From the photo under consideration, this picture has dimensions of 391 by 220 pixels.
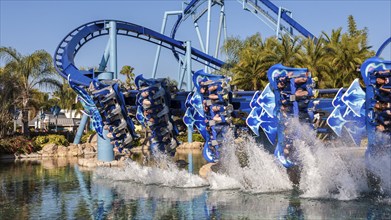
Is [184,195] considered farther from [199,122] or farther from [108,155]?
[108,155]

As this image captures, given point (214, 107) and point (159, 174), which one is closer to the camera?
point (214, 107)

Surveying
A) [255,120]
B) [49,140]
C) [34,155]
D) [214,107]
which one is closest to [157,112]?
[214,107]

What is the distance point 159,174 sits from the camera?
15.2 meters

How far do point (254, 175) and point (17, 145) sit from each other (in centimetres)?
1830

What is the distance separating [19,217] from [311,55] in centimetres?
2069

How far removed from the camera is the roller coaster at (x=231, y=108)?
1164cm

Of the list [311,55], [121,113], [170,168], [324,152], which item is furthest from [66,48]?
[324,152]

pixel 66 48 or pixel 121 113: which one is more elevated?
pixel 66 48

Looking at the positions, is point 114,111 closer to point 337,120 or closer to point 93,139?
point 337,120

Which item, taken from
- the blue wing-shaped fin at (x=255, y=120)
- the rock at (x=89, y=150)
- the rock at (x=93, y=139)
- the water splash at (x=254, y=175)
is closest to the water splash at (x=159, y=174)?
the water splash at (x=254, y=175)

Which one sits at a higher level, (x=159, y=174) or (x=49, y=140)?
(x=49, y=140)

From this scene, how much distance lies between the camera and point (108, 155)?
21422 mm

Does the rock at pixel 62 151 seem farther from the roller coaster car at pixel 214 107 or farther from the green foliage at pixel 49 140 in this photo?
the roller coaster car at pixel 214 107

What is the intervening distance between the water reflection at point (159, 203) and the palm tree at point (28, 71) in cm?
1574
